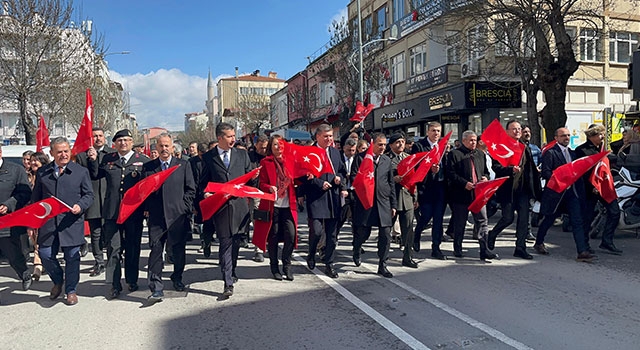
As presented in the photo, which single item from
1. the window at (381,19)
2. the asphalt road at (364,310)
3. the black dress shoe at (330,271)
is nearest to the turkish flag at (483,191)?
the asphalt road at (364,310)

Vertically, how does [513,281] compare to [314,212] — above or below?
below

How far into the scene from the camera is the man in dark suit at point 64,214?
5.64m

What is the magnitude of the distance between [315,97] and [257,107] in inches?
658

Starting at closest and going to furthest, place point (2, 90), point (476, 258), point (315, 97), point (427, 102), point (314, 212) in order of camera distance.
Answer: point (314, 212) < point (476, 258) < point (2, 90) < point (427, 102) < point (315, 97)

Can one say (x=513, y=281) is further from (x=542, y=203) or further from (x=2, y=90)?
(x=2, y=90)

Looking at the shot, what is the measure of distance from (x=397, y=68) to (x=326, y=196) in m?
24.1

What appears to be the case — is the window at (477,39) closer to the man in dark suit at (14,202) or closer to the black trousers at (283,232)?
the black trousers at (283,232)

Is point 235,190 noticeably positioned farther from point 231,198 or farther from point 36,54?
point 36,54

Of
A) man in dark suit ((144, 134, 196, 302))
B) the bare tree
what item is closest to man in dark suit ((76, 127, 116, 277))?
man in dark suit ((144, 134, 196, 302))

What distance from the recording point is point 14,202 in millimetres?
6191

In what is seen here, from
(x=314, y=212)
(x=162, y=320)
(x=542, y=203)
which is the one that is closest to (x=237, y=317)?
(x=162, y=320)

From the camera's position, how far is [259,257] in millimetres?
7832

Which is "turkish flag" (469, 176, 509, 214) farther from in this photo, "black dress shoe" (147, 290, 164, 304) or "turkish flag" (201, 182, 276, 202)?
"black dress shoe" (147, 290, 164, 304)

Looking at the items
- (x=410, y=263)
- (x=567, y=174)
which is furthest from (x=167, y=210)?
(x=567, y=174)
